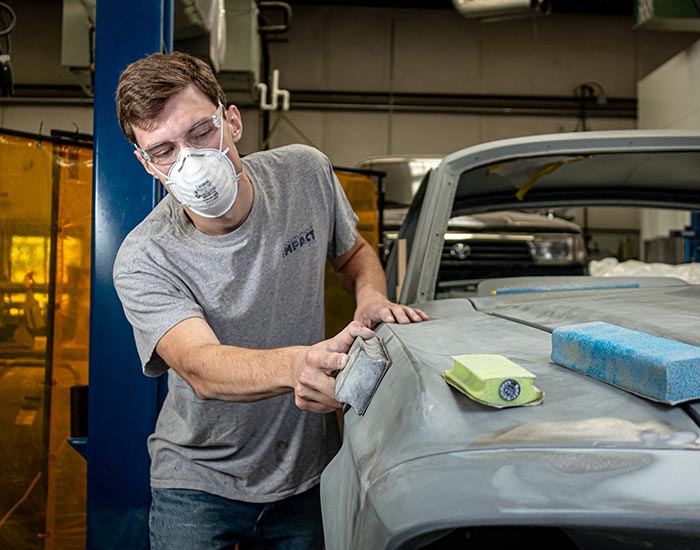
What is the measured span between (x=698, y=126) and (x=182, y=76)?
7463mm

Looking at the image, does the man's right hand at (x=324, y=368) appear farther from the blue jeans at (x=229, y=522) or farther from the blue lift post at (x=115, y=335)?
the blue lift post at (x=115, y=335)

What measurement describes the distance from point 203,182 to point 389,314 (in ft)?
1.84

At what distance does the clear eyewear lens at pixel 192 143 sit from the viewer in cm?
164

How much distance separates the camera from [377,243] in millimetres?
4664

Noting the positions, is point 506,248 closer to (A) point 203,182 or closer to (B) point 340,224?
(B) point 340,224

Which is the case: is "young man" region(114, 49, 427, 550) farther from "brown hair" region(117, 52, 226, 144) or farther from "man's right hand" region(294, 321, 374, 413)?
"man's right hand" region(294, 321, 374, 413)

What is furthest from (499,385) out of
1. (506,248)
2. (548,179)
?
(506,248)

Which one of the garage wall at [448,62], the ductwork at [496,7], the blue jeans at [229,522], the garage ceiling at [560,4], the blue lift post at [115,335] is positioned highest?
the garage ceiling at [560,4]

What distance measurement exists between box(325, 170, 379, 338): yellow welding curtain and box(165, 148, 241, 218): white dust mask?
272 cm

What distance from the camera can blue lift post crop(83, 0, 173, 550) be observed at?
2.11 m

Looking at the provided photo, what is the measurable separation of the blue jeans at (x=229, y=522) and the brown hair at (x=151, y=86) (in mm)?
943

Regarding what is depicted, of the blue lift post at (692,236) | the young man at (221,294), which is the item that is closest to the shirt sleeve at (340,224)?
the young man at (221,294)

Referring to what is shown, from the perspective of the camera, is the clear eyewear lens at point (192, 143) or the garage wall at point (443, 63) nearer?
the clear eyewear lens at point (192, 143)

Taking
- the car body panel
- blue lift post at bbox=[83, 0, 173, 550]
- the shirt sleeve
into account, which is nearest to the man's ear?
the shirt sleeve
